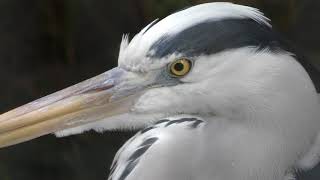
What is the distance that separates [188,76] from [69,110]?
23cm

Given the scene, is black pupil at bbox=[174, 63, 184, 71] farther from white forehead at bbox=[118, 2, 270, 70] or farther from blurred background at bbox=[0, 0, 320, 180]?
blurred background at bbox=[0, 0, 320, 180]

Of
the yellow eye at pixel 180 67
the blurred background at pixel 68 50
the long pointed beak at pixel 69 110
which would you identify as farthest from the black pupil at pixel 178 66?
the blurred background at pixel 68 50

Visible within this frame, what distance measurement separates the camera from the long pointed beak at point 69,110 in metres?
1.14

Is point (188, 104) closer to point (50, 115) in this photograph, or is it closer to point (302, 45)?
point (50, 115)

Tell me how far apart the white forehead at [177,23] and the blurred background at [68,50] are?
3.43ft

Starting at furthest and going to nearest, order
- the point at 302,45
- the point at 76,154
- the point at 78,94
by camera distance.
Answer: the point at 302,45, the point at 76,154, the point at 78,94

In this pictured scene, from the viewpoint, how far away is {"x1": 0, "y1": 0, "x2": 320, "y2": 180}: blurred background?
7.03ft

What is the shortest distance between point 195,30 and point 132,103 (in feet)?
0.61

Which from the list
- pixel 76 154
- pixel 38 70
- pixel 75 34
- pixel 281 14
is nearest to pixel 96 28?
pixel 75 34

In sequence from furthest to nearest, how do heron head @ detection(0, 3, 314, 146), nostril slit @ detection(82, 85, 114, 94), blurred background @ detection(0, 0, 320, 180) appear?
blurred background @ detection(0, 0, 320, 180) → nostril slit @ detection(82, 85, 114, 94) → heron head @ detection(0, 3, 314, 146)

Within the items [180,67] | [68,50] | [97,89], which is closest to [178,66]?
[180,67]

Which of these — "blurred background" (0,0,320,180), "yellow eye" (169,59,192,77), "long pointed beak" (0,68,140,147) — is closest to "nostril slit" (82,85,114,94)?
"long pointed beak" (0,68,140,147)

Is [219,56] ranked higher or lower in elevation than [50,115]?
higher

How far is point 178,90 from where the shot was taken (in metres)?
1.09
